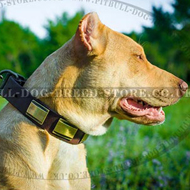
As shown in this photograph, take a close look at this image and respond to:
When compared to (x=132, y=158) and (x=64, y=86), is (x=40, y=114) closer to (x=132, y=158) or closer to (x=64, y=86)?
(x=64, y=86)

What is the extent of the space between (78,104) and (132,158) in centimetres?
268

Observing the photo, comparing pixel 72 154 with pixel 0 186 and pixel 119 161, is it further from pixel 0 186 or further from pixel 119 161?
pixel 119 161

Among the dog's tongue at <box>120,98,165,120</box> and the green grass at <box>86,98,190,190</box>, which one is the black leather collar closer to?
the dog's tongue at <box>120,98,165,120</box>

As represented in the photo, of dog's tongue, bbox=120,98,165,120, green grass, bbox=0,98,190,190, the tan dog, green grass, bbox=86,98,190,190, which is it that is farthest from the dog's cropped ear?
green grass, bbox=86,98,190,190

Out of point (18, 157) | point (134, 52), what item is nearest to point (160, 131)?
point (134, 52)

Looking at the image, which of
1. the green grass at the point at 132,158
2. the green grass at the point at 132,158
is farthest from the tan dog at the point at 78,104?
the green grass at the point at 132,158

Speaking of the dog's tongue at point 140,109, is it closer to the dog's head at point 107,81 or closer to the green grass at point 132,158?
the dog's head at point 107,81

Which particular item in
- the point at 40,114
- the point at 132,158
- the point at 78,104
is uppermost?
the point at 78,104

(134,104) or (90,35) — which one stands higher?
(90,35)

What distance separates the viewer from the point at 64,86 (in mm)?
2535

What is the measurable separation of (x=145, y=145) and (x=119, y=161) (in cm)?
75

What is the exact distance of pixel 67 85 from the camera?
254 centimetres

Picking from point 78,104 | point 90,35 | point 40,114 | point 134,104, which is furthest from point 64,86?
point 134,104

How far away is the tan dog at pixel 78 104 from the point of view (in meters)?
2.52
